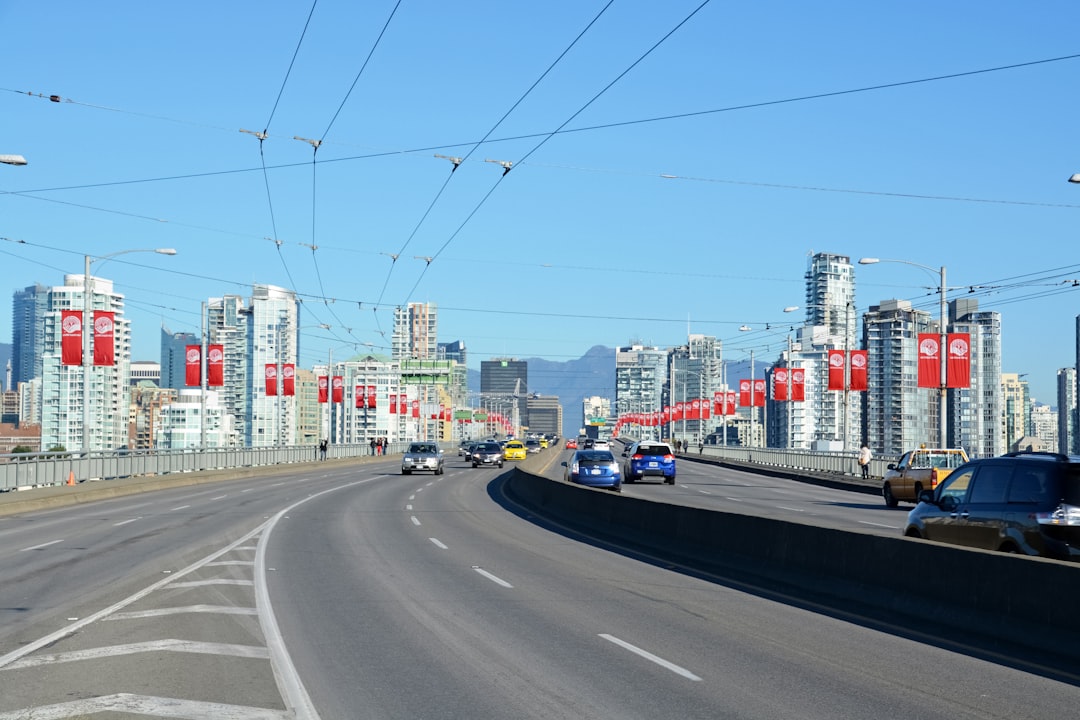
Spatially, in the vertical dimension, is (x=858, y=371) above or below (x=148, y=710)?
above

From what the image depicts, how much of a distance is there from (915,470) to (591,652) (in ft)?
92.5

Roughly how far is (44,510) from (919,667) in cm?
3106

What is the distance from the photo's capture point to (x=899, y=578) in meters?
13.7

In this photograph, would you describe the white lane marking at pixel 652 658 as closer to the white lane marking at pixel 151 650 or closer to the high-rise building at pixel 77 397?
the white lane marking at pixel 151 650

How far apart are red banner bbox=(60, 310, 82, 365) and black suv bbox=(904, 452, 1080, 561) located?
34.6 meters

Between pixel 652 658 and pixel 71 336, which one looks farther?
pixel 71 336

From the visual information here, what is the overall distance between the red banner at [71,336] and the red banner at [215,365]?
1299 cm

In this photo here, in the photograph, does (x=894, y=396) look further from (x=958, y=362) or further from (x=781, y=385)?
(x=958, y=362)

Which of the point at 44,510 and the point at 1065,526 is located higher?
the point at 1065,526

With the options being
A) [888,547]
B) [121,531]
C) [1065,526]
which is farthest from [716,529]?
[121,531]

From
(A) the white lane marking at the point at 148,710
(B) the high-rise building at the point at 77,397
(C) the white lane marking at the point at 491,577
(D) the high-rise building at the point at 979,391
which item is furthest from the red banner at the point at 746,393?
(A) the white lane marking at the point at 148,710

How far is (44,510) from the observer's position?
3575 cm

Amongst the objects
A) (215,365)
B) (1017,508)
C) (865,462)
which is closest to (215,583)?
(1017,508)

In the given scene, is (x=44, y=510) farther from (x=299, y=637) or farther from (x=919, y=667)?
(x=919, y=667)
